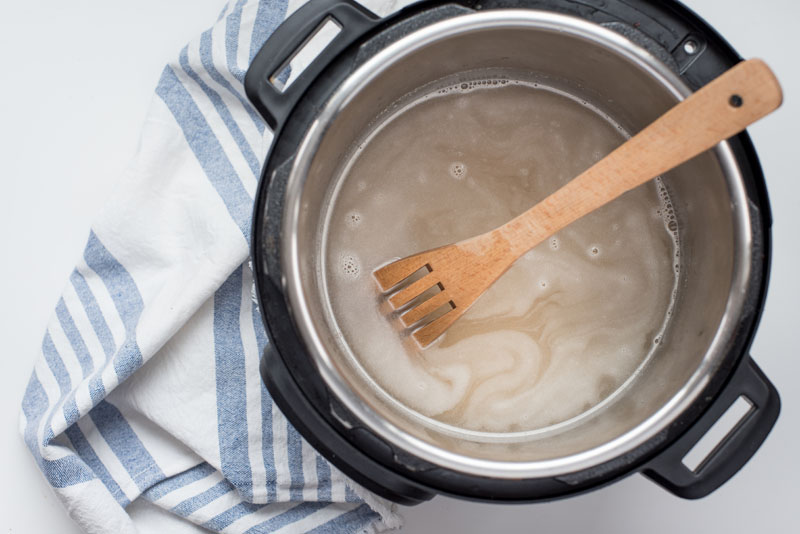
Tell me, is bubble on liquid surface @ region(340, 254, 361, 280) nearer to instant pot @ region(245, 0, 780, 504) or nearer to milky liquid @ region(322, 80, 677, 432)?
milky liquid @ region(322, 80, 677, 432)

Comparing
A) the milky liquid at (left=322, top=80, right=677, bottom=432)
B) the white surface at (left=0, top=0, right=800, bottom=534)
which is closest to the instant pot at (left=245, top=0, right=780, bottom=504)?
the milky liquid at (left=322, top=80, right=677, bottom=432)

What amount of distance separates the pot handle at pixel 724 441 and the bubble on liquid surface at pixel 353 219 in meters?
A: 0.40

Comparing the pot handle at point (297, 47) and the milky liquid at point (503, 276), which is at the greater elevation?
the pot handle at point (297, 47)

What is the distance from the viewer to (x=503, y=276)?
841 mm

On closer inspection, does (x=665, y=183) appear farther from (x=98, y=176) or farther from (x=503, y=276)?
(x=98, y=176)

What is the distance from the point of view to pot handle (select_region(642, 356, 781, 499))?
69 cm

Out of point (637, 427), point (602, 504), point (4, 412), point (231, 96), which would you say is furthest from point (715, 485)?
point (4, 412)

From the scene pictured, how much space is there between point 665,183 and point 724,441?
301mm

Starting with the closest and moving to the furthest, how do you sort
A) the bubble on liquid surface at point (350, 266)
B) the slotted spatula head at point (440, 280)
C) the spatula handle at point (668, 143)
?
the spatula handle at point (668, 143) → the slotted spatula head at point (440, 280) → the bubble on liquid surface at point (350, 266)

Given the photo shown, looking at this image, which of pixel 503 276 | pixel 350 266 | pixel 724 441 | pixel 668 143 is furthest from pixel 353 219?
pixel 724 441

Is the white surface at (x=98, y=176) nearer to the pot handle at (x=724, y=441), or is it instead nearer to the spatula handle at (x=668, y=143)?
the pot handle at (x=724, y=441)

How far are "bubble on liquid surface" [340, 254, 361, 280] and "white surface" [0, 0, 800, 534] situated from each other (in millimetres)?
336

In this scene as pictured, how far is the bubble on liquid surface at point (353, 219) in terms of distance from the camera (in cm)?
84

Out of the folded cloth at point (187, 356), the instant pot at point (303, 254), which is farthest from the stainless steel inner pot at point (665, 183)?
the folded cloth at point (187, 356)
